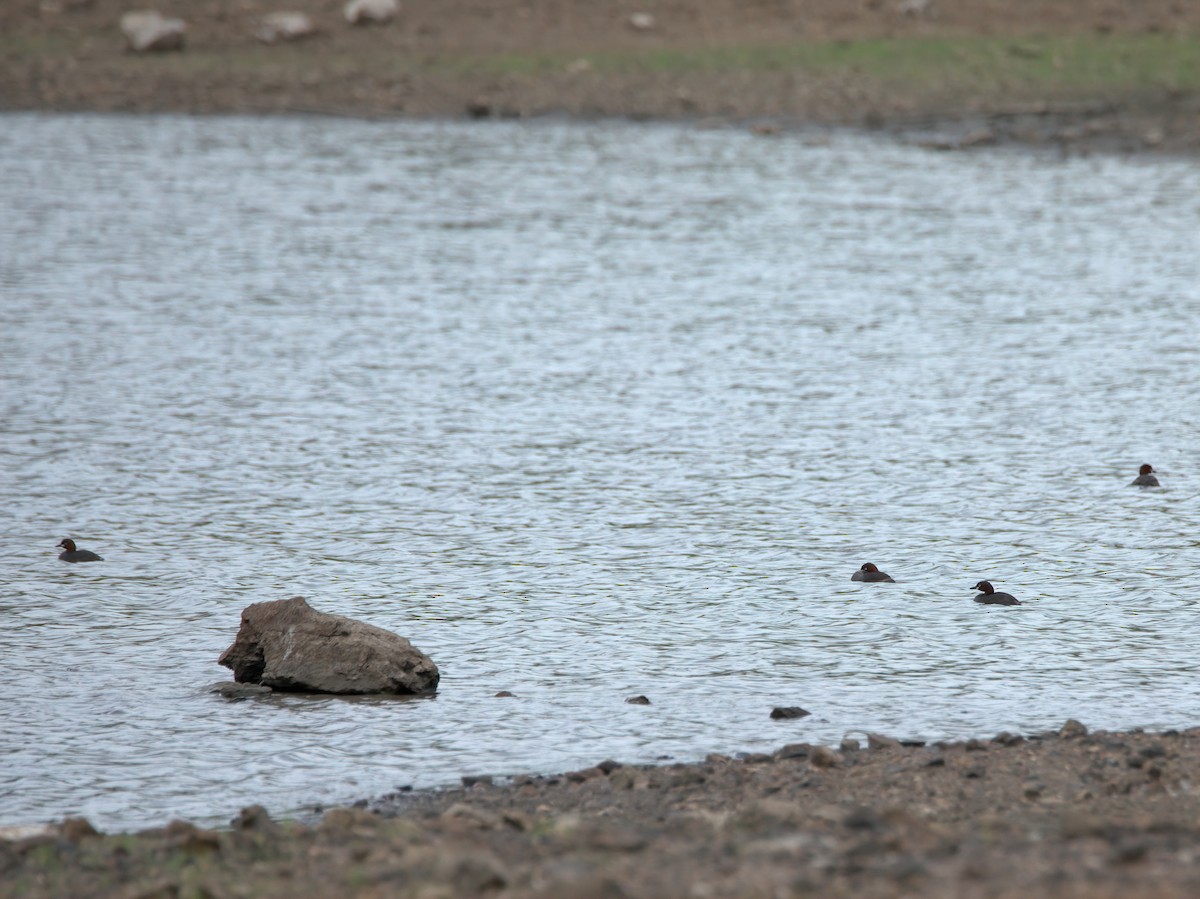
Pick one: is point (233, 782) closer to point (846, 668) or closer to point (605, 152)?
point (846, 668)

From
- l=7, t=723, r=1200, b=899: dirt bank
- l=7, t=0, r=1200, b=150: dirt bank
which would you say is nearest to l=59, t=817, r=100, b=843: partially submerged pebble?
l=7, t=723, r=1200, b=899: dirt bank

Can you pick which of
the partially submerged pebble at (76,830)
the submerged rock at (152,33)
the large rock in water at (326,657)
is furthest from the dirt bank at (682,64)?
the partially submerged pebble at (76,830)

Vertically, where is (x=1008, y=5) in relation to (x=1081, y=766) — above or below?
above

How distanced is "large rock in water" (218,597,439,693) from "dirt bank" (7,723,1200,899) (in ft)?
3.93

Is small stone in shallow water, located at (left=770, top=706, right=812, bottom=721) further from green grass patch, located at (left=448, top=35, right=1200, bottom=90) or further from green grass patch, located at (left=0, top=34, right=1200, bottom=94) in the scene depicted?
green grass patch, located at (left=448, top=35, right=1200, bottom=90)

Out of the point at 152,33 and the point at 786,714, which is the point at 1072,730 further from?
the point at 152,33

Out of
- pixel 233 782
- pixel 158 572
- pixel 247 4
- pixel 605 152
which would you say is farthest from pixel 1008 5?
pixel 233 782

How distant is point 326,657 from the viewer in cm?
826

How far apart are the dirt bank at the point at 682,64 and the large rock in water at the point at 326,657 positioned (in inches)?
887

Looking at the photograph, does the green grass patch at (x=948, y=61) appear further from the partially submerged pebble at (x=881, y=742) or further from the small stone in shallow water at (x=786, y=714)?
the partially submerged pebble at (x=881, y=742)

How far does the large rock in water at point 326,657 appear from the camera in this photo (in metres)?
8.23

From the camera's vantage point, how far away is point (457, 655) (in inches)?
344

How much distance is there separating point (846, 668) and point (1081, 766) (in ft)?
5.33

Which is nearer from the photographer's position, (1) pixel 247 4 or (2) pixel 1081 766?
(2) pixel 1081 766
